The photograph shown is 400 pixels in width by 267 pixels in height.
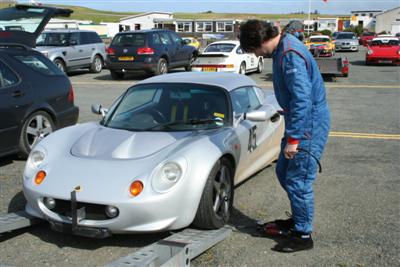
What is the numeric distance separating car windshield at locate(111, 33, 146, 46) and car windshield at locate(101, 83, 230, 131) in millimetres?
12265

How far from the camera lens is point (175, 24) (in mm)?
75812

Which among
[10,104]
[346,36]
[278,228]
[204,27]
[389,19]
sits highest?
[389,19]

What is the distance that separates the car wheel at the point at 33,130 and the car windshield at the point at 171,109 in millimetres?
1940

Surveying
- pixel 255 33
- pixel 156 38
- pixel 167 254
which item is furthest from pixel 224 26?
pixel 167 254

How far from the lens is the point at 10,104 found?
20.6ft

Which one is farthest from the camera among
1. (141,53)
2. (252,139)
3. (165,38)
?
(165,38)

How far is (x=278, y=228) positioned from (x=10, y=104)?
3977 mm

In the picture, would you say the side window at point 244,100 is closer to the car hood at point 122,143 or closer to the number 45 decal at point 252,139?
the number 45 decal at point 252,139

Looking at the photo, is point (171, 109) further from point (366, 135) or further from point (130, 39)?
point (130, 39)

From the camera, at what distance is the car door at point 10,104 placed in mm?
6153

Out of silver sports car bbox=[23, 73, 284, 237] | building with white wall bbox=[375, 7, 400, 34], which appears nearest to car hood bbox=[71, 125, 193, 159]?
silver sports car bbox=[23, 73, 284, 237]

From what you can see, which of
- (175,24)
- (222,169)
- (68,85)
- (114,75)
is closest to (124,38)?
(114,75)

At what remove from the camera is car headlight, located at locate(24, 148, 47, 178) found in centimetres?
426

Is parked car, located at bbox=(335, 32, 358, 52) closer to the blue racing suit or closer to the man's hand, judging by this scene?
the blue racing suit
